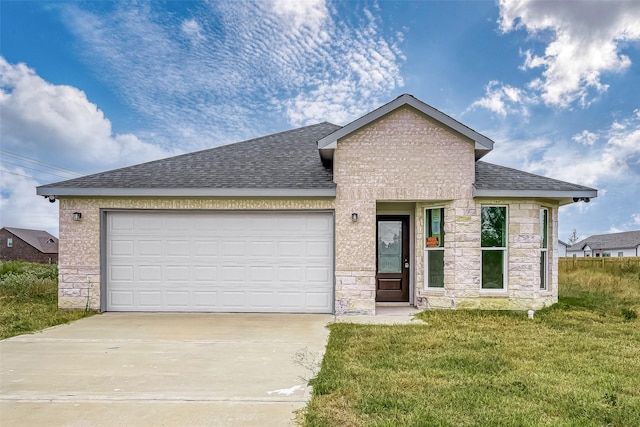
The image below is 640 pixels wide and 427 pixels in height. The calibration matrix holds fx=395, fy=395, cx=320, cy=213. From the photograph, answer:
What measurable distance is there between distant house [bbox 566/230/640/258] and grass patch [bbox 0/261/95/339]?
63.2m

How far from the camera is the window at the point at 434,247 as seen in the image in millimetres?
9617

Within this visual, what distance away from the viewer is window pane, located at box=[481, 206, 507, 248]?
30.9ft

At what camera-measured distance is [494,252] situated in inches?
371

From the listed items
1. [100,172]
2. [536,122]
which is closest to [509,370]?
[100,172]

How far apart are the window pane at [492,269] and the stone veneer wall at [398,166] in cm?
149

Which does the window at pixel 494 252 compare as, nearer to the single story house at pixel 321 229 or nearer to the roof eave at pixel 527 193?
the single story house at pixel 321 229

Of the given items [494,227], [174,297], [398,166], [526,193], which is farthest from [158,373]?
[526,193]

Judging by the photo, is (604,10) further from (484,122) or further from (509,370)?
(509,370)

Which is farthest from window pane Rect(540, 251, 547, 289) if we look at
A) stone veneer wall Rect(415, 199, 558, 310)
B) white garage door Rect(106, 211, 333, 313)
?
white garage door Rect(106, 211, 333, 313)

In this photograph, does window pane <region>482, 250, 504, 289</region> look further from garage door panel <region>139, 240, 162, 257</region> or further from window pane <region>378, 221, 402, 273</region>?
garage door panel <region>139, 240, 162, 257</region>

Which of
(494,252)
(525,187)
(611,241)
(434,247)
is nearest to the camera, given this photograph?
(525,187)

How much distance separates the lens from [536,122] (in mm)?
16016

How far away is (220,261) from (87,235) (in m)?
3.25

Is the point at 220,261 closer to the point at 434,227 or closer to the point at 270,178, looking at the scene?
the point at 270,178
